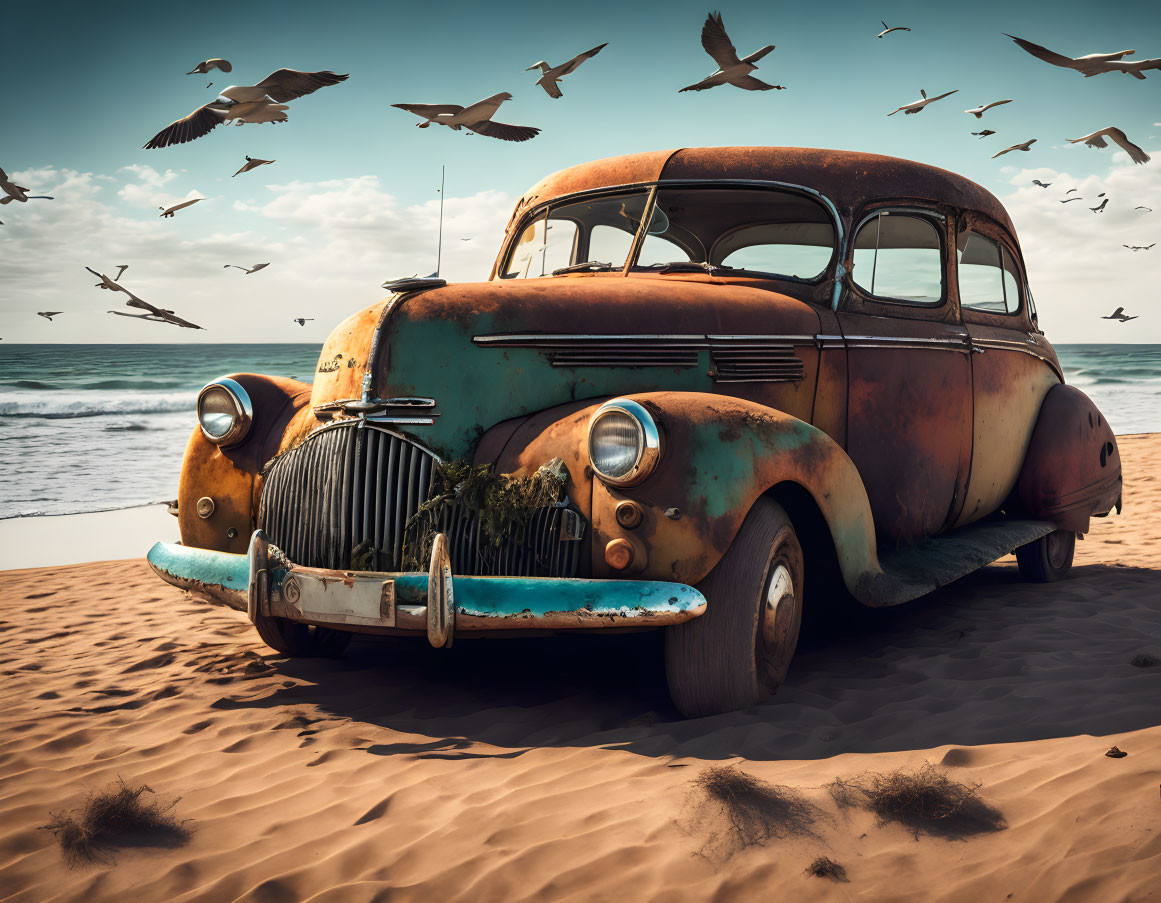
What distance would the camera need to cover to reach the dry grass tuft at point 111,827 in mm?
2299

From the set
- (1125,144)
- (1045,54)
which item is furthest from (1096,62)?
(1125,144)

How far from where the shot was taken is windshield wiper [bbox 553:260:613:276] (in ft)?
13.7

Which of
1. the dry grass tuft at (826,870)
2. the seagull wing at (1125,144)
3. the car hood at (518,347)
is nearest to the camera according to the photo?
the dry grass tuft at (826,870)

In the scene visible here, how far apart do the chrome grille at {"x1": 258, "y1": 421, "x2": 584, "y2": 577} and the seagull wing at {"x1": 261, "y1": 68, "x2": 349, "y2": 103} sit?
3451 millimetres

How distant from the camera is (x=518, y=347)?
325cm

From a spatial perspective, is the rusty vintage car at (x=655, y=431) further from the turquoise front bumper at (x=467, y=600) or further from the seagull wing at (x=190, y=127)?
the seagull wing at (x=190, y=127)

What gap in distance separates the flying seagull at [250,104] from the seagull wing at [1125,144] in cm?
585

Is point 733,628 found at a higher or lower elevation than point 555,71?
lower

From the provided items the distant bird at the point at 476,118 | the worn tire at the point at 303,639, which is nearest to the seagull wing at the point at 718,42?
the distant bird at the point at 476,118

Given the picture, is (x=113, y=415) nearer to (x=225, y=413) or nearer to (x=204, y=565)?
(x=225, y=413)

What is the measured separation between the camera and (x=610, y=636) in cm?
399

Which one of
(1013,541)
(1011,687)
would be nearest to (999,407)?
(1013,541)

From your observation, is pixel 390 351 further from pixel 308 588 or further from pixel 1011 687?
pixel 1011 687

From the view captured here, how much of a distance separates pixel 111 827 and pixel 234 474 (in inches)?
60.9
